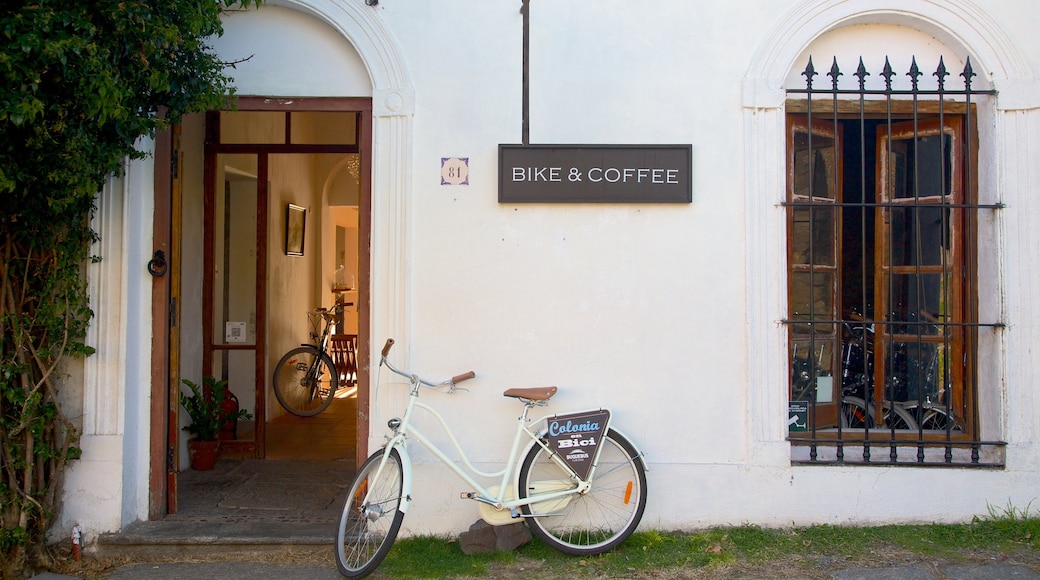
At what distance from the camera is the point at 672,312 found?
4.90m

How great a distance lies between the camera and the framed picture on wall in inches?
329

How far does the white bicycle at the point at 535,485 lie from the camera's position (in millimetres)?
4402

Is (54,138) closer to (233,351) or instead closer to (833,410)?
(233,351)

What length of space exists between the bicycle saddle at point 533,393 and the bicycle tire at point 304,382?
4.42 metres

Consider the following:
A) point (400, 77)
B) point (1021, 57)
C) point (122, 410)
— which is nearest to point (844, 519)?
point (1021, 57)

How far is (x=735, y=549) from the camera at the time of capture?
4621 mm

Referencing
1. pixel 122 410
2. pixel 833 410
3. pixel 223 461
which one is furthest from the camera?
pixel 223 461

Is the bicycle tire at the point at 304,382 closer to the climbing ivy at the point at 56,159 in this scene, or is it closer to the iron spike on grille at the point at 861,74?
the climbing ivy at the point at 56,159

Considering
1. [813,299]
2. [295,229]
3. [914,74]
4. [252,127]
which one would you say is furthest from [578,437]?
[295,229]

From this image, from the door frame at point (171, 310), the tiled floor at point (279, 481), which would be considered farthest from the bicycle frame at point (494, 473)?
the tiled floor at point (279, 481)

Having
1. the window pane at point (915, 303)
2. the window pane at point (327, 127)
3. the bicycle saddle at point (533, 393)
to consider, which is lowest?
the bicycle saddle at point (533, 393)

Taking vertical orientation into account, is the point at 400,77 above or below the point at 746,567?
above

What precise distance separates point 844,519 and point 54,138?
16.0ft

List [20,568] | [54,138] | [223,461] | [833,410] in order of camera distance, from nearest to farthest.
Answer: [54,138]
[20,568]
[833,410]
[223,461]
